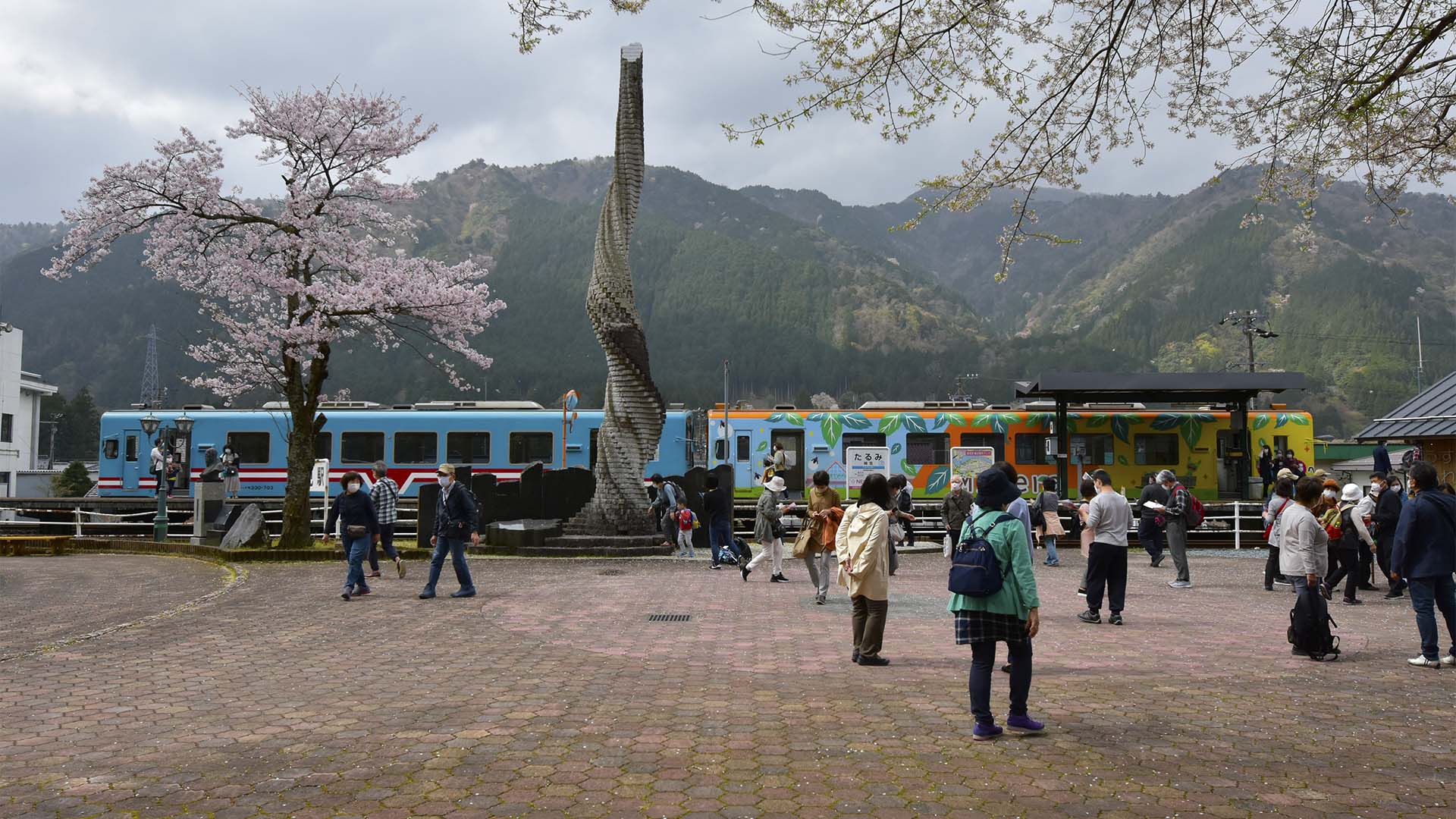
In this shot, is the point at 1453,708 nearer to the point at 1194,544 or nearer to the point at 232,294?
the point at 1194,544

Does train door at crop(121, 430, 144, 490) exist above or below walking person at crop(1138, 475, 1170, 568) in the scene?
above

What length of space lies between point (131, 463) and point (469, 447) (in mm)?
9640

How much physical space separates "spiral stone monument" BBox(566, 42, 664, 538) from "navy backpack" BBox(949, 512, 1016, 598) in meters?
14.1

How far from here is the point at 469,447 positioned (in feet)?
90.0

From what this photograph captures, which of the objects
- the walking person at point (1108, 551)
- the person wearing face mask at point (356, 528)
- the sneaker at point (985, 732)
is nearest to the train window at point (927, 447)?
the walking person at point (1108, 551)

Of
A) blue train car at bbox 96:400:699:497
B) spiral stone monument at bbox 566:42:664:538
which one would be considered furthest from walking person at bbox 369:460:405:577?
blue train car at bbox 96:400:699:497

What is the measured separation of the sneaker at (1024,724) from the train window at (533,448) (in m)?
22.6

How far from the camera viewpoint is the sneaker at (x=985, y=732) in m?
5.57

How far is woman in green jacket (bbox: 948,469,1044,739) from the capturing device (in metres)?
5.61

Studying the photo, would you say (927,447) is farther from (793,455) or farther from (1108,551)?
(1108,551)

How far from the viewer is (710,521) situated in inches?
657

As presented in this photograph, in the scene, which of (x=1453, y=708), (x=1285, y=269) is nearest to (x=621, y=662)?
(x=1453, y=708)

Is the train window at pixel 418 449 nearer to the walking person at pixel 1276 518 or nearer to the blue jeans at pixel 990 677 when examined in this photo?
the walking person at pixel 1276 518

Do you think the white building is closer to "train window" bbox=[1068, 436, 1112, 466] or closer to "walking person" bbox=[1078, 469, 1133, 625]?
"train window" bbox=[1068, 436, 1112, 466]
